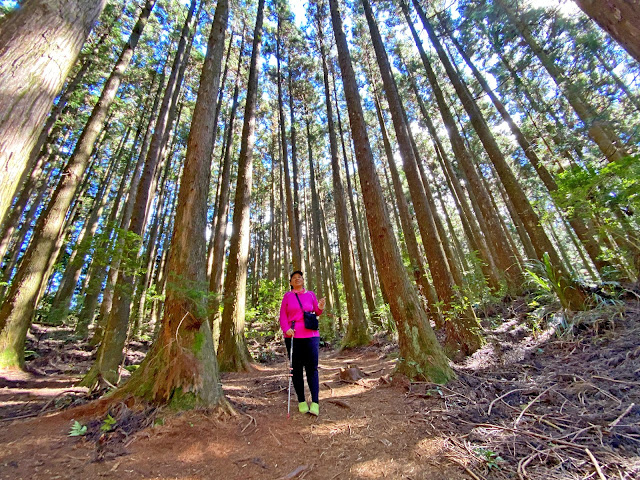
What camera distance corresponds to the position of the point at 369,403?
375 centimetres

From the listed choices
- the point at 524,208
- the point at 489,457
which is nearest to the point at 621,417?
the point at 489,457

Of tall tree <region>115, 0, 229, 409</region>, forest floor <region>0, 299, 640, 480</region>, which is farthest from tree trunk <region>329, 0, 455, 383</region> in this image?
tall tree <region>115, 0, 229, 409</region>

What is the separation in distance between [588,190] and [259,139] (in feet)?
55.0

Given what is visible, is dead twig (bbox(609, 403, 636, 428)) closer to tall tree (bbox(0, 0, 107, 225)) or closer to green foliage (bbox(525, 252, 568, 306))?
green foliage (bbox(525, 252, 568, 306))

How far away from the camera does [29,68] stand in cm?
180

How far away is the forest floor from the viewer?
2018mm

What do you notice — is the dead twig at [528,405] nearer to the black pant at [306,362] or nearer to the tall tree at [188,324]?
the black pant at [306,362]

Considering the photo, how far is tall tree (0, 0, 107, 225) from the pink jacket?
2704 millimetres

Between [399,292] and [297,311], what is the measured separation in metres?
1.86

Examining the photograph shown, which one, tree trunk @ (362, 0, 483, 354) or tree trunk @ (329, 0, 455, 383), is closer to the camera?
tree trunk @ (329, 0, 455, 383)

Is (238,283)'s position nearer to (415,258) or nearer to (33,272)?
(33,272)

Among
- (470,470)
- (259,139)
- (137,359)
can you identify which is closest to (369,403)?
(470,470)

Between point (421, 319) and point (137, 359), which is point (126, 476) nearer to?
point (421, 319)

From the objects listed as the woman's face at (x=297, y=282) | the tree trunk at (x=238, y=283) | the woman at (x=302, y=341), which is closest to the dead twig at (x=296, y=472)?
the woman at (x=302, y=341)
